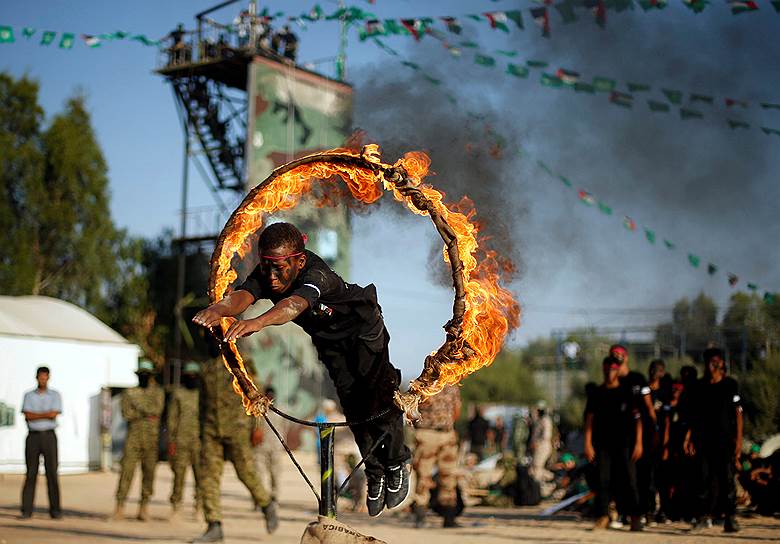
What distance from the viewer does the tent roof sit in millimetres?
22359

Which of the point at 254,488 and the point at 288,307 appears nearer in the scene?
the point at 288,307

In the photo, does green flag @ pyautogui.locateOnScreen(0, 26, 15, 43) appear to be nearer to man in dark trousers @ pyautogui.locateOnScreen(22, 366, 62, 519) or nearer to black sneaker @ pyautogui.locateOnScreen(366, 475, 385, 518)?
man in dark trousers @ pyautogui.locateOnScreen(22, 366, 62, 519)

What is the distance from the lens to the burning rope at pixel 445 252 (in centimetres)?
650

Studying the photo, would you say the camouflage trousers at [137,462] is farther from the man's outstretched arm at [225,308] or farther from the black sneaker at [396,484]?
the man's outstretched arm at [225,308]

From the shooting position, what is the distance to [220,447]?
11445 millimetres

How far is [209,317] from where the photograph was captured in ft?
18.8

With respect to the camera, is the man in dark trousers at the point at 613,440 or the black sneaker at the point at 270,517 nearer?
the black sneaker at the point at 270,517

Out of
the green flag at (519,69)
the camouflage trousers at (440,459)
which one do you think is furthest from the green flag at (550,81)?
the camouflage trousers at (440,459)

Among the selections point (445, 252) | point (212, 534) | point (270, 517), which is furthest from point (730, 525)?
point (445, 252)

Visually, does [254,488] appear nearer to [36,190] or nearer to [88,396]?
[88,396]

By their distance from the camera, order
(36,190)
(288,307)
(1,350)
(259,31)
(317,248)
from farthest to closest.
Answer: (36,190) → (259,31) → (317,248) → (1,350) → (288,307)

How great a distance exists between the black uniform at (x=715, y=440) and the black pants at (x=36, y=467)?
9.40 meters

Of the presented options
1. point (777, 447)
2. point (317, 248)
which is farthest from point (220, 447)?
point (317, 248)

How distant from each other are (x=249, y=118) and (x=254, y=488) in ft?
87.3
